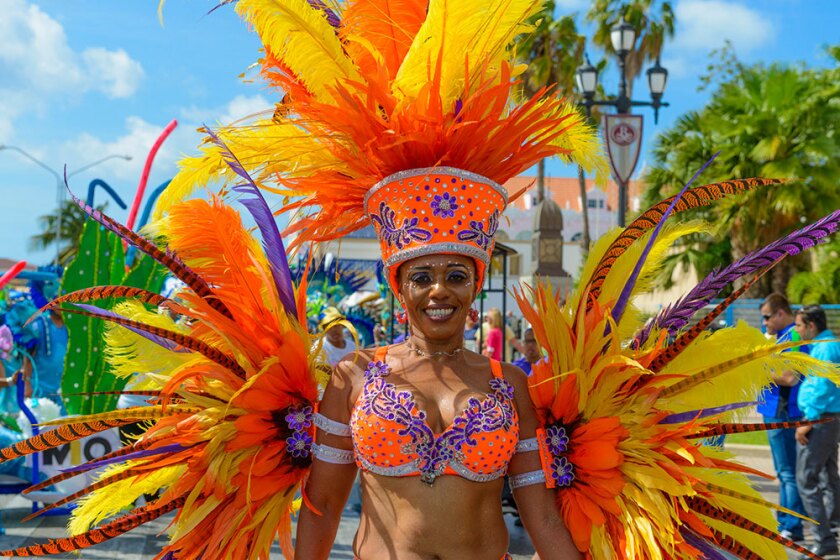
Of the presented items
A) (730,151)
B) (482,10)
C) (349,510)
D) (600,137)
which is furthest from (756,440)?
(482,10)

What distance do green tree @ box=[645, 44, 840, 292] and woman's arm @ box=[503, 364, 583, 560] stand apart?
15712mm

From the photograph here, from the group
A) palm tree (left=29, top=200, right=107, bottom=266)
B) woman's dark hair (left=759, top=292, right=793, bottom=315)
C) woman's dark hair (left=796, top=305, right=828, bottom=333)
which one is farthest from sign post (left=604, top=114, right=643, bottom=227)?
palm tree (left=29, top=200, right=107, bottom=266)

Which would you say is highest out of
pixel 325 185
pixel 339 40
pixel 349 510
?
pixel 339 40

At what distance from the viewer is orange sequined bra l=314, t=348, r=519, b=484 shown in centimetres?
255

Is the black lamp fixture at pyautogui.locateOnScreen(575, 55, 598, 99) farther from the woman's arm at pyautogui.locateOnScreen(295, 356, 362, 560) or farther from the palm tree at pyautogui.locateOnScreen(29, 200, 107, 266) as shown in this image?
the palm tree at pyautogui.locateOnScreen(29, 200, 107, 266)

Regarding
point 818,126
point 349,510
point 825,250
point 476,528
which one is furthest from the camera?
point 825,250

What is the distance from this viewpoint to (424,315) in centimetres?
270

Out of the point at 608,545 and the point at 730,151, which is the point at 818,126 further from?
the point at 608,545

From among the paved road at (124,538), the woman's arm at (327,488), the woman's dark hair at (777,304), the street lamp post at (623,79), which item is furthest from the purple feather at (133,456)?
the street lamp post at (623,79)

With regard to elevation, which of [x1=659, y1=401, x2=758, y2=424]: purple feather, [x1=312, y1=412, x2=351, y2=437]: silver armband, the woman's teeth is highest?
the woman's teeth

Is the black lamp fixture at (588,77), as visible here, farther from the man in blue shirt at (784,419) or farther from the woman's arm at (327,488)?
the woman's arm at (327,488)

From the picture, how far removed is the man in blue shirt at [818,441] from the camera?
588 centimetres

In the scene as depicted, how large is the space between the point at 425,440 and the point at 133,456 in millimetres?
875

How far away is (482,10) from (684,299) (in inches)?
45.6
